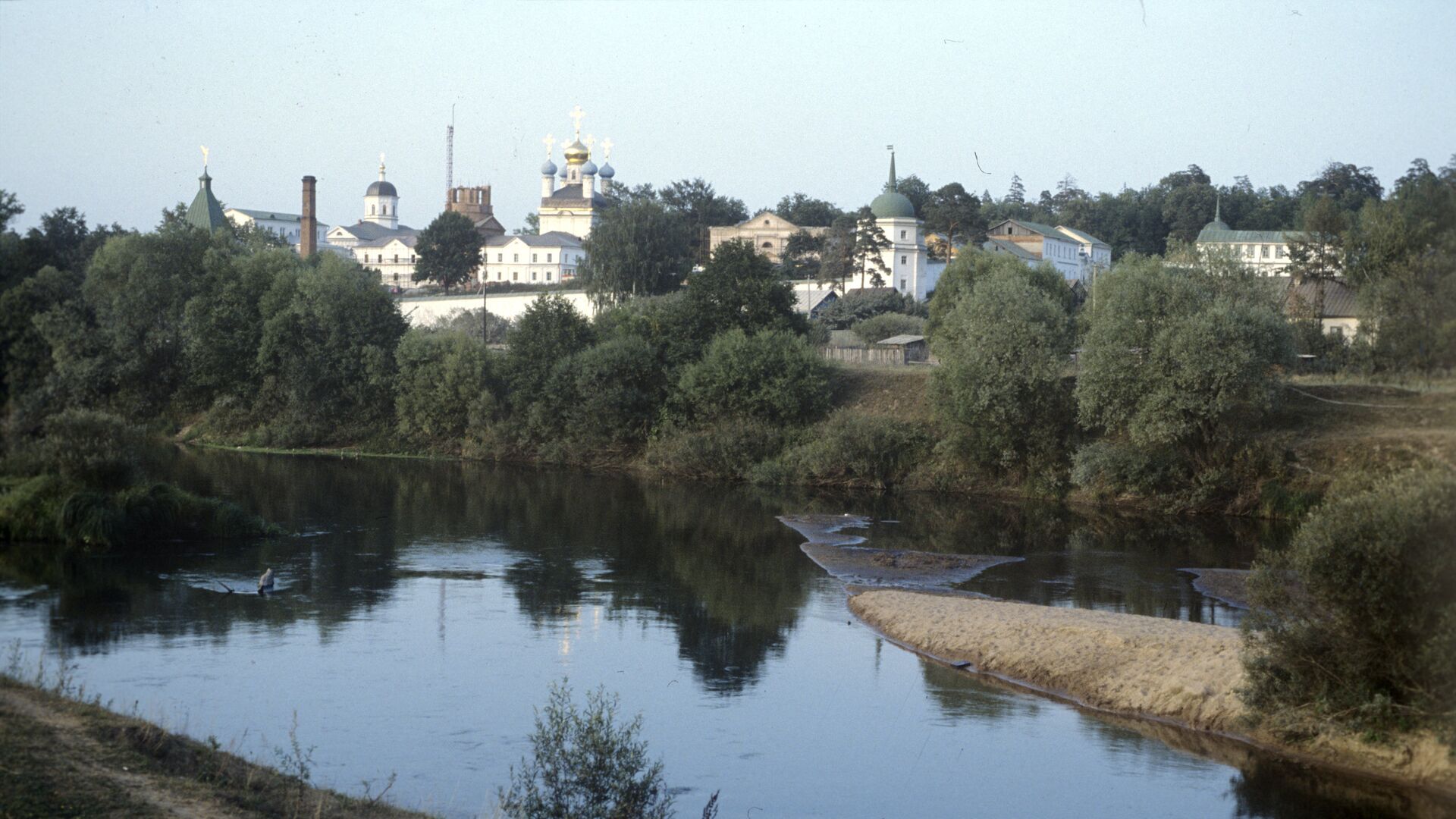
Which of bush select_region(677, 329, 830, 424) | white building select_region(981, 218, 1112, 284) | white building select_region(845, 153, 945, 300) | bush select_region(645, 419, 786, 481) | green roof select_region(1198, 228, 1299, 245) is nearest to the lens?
bush select_region(645, 419, 786, 481)

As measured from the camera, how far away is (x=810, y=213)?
11306 centimetres

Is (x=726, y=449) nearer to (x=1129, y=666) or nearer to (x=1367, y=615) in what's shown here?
(x=1129, y=666)

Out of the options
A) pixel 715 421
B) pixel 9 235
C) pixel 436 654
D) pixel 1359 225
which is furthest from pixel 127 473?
pixel 1359 225

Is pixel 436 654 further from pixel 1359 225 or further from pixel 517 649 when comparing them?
pixel 1359 225

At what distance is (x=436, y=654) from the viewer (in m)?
19.2

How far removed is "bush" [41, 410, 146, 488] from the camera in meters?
24.7

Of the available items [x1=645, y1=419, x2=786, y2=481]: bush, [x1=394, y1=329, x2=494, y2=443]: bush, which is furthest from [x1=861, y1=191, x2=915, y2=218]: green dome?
[x1=645, y1=419, x2=786, y2=481]: bush

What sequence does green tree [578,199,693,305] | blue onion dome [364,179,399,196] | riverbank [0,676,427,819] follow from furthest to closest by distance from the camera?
1. blue onion dome [364,179,399,196]
2. green tree [578,199,693,305]
3. riverbank [0,676,427,819]

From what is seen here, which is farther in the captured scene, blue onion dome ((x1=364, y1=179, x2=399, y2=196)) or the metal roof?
blue onion dome ((x1=364, y1=179, x2=399, y2=196))

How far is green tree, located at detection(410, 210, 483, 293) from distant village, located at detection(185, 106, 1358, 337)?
1834 millimetres

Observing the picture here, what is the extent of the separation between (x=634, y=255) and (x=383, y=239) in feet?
197

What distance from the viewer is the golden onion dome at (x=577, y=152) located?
420 feet

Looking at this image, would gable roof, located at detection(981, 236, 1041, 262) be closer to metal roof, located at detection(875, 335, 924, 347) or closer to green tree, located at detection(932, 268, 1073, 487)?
metal roof, located at detection(875, 335, 924, 347)

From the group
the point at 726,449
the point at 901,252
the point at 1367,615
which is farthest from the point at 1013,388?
the point at 901,252
